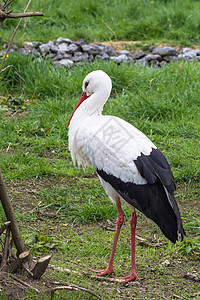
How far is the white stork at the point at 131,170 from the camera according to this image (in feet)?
10.5

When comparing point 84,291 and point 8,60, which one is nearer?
point 84,291

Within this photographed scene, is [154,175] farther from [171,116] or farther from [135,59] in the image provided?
[135,59]

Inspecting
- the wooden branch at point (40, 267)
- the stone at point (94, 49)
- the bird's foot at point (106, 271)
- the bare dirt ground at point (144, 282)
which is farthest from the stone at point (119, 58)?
the wooden branch at point (40, 267)

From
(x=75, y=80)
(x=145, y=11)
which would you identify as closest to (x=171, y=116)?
(x=75, y=80)

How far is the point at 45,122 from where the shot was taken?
547 centimetres

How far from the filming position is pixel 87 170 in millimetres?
4762

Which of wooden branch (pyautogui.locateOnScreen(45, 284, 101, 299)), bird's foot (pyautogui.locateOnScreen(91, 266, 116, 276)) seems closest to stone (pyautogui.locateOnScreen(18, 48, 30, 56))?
bird's foot (pyautogui.locateOnScreen(91, 266, 116, 276))

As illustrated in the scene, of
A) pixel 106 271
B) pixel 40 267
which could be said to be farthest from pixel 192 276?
pixel 40 267

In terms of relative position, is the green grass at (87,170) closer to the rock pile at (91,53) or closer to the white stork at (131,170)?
the white stork at (131,170)

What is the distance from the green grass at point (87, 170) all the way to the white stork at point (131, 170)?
26 centimetres

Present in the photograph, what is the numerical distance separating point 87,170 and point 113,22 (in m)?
4.64

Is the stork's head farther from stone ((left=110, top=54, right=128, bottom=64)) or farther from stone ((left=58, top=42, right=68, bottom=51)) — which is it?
stone ((left=58, top=42, right=68, bottom=51))

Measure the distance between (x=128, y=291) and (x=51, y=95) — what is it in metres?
3.53

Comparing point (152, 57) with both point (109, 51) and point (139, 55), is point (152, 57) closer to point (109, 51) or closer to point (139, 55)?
point (139, 55)
